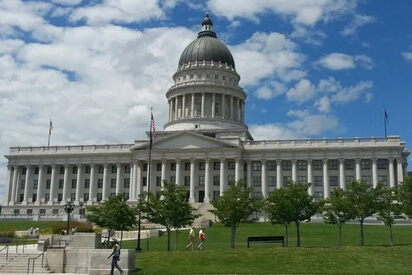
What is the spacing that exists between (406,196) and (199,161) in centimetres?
5714

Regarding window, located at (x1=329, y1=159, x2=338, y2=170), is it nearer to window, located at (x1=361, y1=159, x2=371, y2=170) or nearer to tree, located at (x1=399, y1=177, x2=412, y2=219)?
window, located at (x1=361, y1=159, x2=371, y2=170)

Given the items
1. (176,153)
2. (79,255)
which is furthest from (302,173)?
(79,255)

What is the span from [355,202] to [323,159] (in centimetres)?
5143

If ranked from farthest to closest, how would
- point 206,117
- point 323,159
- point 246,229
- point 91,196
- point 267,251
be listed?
point 206,117 → point 91,196 → point 323,159 → point 246,229 → point 267,251

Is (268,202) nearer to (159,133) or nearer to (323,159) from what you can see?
(323,159)

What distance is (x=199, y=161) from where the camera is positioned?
346 ft

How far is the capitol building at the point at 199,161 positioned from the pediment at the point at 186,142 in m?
0.21

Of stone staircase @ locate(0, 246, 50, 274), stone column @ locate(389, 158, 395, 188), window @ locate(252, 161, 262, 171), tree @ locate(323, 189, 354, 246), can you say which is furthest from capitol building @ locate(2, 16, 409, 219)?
stone staircase @ locate(0, 246, 50, 274)

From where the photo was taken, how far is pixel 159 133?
11412 centimetres

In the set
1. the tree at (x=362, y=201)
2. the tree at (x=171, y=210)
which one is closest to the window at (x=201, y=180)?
the tree at (x=171, y=210)

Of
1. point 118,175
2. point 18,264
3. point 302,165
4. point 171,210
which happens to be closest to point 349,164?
point 302,165

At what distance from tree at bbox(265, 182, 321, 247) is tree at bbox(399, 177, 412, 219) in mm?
9162

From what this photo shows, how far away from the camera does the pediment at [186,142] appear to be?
103 m

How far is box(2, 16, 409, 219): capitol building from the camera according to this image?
330 ft
